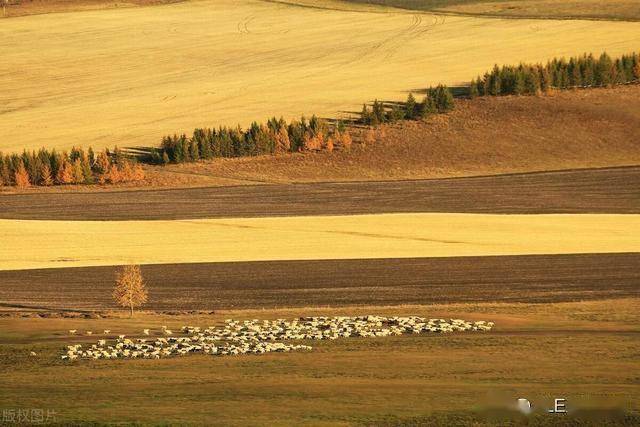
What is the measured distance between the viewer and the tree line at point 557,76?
340ft

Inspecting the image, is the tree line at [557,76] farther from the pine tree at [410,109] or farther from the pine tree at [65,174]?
the pine tree at [65,174]

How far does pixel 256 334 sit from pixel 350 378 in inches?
299

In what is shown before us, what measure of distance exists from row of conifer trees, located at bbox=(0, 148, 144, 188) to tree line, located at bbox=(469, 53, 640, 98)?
106ft

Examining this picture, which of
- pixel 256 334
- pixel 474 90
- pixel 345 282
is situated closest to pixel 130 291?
pixel 256 334

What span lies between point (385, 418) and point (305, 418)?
83.7 inches

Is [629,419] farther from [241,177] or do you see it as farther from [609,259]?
[241,177]

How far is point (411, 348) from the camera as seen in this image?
42.6 meters

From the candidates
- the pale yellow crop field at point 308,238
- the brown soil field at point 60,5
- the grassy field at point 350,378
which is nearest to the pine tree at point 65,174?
the pale yellow crop field at point 308,238

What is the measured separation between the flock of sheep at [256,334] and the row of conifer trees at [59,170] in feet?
127

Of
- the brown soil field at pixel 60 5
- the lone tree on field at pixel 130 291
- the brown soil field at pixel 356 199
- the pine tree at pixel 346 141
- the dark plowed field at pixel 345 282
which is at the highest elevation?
the brown soil field at pixel 60 5

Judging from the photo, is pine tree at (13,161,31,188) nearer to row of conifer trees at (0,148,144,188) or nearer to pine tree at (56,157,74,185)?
row of conifer trees at (0,148,144,188)

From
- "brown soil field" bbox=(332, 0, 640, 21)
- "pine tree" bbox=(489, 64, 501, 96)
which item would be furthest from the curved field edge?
"pine tree" bbox=(489, 64, 501, 96)

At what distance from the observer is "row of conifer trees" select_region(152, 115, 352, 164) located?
296ft

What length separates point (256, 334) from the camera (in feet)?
148
